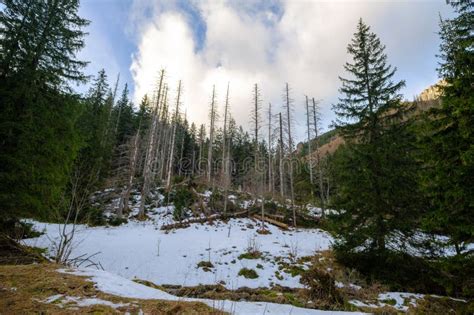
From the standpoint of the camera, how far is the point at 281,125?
24625 millimetres

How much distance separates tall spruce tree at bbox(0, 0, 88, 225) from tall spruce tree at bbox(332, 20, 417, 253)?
475 inches

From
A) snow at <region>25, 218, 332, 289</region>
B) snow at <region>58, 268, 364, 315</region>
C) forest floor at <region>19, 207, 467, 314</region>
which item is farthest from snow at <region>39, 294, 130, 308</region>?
snow at <region>25, 218, 332, 289</region>

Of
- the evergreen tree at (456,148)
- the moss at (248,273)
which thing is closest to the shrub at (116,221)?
the moss at (248,273)

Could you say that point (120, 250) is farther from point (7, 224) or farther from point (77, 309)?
point (77, 309)

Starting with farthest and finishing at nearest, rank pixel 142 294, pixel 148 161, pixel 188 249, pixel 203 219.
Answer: pixel 148 161, pixel 203 219, pixel 188 249, pixel 142 294

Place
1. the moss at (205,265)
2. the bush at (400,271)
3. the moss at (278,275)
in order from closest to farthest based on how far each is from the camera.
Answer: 1. the bush at (400,271)
2. the moss at (278,275)
3. the moss at (205,265)

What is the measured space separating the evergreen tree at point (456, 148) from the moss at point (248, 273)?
6.84m

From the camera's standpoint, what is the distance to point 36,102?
9.96 meters

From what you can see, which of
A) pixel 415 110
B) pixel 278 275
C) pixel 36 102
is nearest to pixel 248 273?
pixel 278 275

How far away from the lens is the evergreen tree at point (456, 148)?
586 cm

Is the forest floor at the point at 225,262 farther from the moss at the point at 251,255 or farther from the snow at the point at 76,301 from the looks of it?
the snow at the point at 76,301

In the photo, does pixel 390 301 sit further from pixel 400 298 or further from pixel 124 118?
pixel 124 118

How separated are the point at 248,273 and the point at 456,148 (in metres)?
8.62

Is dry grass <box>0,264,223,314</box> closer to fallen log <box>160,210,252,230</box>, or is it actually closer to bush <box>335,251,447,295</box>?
bush <box>335,251,447,295</box>
